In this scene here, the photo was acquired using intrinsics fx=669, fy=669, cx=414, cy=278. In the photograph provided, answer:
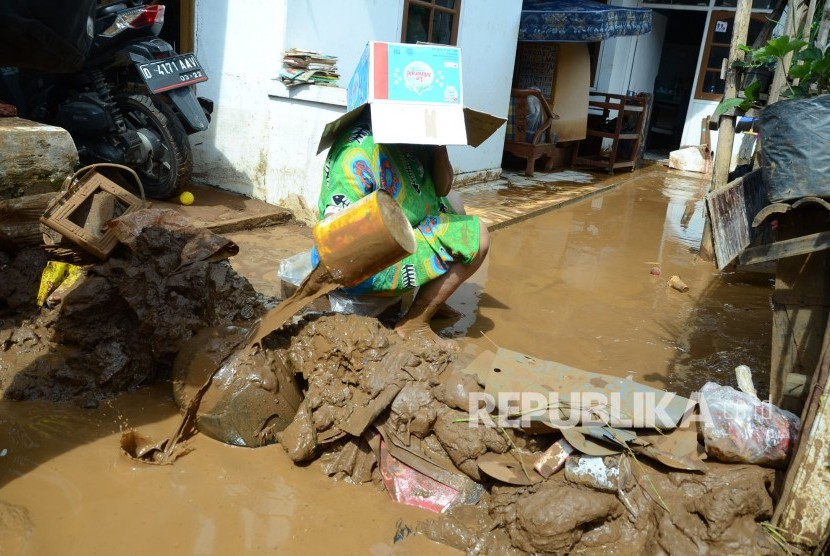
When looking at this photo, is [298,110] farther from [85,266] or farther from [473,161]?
[473,161]

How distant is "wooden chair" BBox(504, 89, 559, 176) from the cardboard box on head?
5.54m

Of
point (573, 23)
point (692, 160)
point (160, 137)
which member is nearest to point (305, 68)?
point (160, 137)

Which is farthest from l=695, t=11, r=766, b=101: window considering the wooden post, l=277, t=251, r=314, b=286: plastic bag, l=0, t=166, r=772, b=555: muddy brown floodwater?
l=277, t=251, r=314, b=286: plastic bag

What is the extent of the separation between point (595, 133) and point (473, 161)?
339 cm

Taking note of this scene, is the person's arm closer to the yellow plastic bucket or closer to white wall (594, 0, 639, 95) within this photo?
the yellow plastic bucket

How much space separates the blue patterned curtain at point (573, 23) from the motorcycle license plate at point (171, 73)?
201 inches

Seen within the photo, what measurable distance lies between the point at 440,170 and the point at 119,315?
178 cm

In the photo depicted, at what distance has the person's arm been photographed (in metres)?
3.56

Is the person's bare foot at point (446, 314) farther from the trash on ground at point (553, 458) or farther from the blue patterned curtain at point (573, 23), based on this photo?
the blue patterned curtain at point (573, 23)

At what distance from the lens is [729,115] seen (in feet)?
19.1

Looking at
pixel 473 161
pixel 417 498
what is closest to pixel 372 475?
pixel 417 498

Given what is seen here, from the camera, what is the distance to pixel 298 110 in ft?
17.1

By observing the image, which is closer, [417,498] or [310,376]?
[417,498]

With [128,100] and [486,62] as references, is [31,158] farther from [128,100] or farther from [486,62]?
[486,62]
